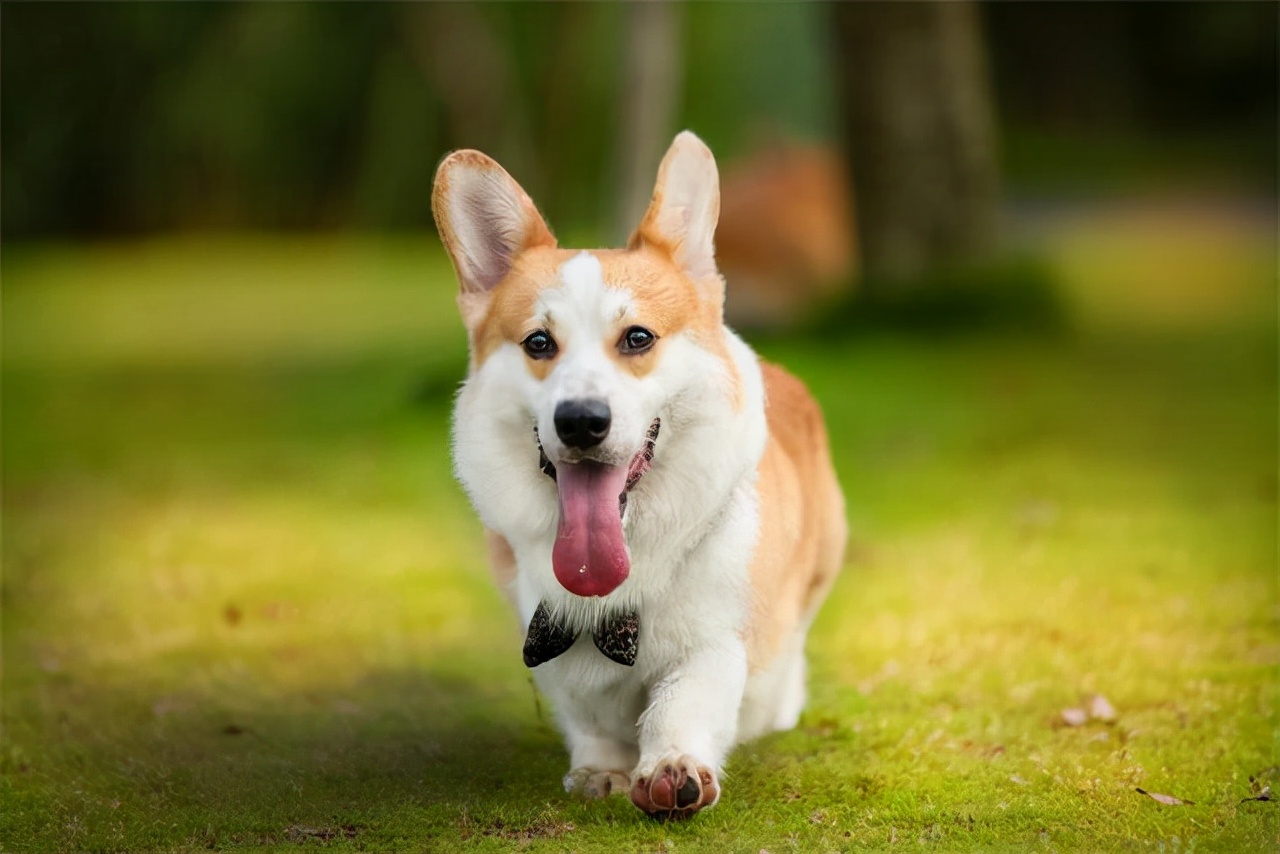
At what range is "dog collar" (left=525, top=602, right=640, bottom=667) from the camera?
354 cm

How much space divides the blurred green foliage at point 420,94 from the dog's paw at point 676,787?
32.8 feet

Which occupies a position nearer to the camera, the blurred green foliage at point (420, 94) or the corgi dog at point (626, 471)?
the corgi dog at point (626, 471)

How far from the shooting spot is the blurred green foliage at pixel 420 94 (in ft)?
46.0

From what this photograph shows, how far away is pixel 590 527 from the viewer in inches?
132

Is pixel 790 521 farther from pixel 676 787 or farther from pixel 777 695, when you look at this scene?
pixel 676 787

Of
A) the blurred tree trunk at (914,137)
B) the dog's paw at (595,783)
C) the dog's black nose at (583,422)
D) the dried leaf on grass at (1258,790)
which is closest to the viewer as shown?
the dog's black nose at (583,422)

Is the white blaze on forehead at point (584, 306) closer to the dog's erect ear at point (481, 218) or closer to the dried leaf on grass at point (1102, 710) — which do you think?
the dog's erect ear at point (481, 218)

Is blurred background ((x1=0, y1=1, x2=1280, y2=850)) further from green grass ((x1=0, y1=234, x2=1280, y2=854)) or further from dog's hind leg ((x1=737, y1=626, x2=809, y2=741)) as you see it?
dog's hind leg ((x1=737, y1=626, x2=809, y2=741))

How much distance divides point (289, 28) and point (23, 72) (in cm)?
380

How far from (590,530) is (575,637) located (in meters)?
0.35

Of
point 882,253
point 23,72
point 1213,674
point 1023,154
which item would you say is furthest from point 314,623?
point 1023,154

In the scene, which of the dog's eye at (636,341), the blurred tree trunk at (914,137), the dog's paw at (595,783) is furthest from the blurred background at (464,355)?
the dog's eye at (636,341)

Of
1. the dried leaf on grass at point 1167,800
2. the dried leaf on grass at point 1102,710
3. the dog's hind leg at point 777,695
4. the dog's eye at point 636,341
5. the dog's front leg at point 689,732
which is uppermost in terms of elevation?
the dog's eye at point 636,341

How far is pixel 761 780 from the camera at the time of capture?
12.6ft
